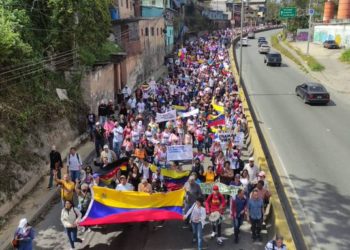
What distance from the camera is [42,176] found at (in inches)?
557

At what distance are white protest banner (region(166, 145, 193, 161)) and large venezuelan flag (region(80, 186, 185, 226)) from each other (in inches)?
150

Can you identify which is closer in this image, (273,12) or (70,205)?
(70,205)

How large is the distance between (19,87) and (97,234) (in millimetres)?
7250

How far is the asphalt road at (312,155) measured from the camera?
1030 centimetres

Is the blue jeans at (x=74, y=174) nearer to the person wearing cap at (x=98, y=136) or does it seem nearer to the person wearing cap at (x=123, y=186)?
the person wearing cap at (x=123, y=186)

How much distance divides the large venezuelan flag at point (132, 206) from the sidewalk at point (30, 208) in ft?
8.50

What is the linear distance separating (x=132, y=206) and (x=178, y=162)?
4.56 m

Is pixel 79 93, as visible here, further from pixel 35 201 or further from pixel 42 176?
pixel 35 201

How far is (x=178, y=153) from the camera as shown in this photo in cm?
1384

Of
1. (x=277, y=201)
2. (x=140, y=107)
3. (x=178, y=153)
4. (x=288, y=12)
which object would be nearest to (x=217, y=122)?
(x=178, y=153)

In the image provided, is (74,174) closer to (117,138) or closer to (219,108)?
(117,138)

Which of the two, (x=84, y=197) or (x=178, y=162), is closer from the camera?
(x=84, y=197)

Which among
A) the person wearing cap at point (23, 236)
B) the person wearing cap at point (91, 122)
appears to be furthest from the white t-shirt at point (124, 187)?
the person wearing cap at point (91, 122)

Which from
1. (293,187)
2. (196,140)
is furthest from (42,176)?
(293,187)
